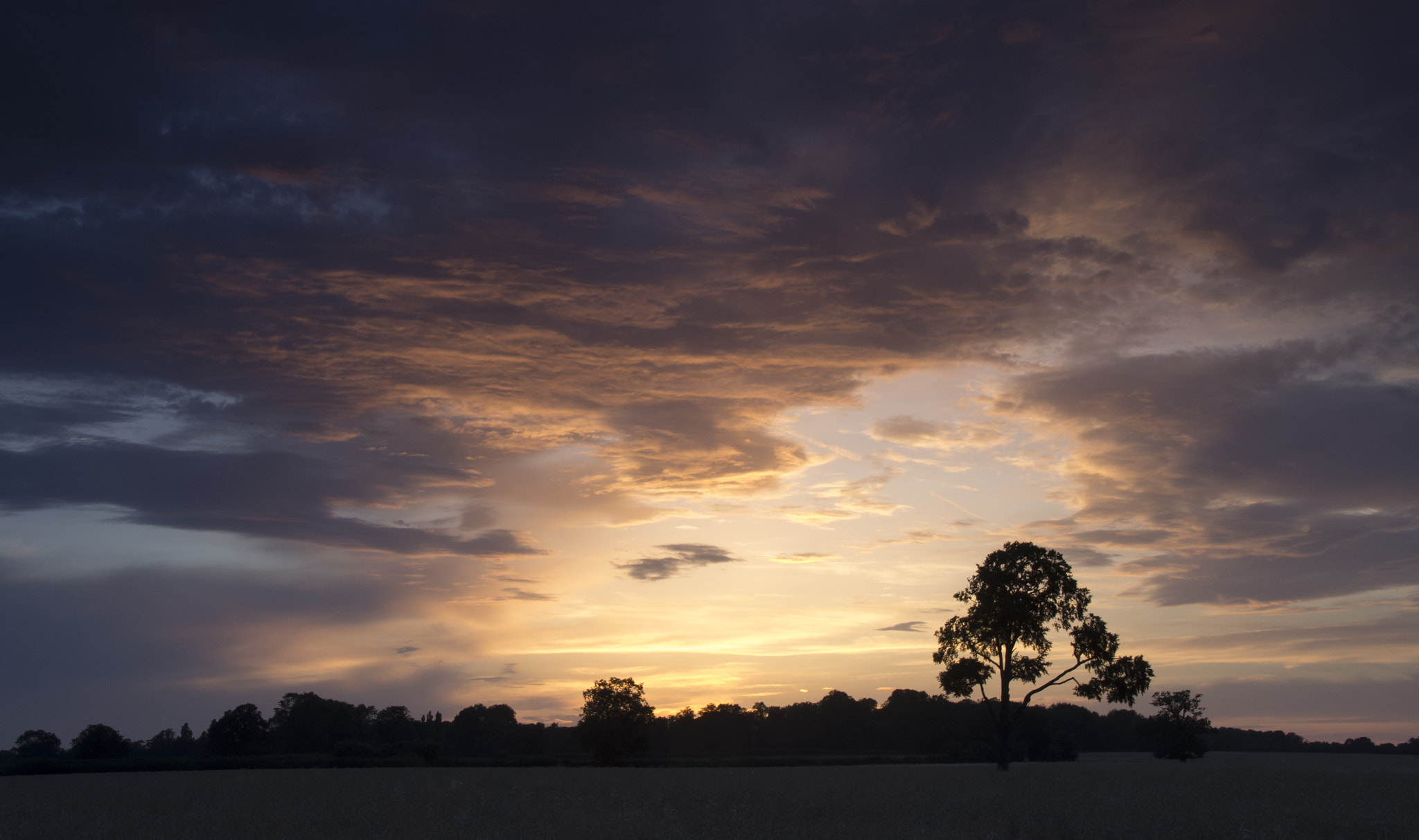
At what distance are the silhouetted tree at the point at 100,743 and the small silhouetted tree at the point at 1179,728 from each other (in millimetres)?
103971

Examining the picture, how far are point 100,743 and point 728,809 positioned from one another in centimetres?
8932

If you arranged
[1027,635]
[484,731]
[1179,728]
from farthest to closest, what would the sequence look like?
[484,731] → [1179,728] → [1027,635]

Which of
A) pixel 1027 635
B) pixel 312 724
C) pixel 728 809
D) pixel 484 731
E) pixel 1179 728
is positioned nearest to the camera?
pixel 728 809

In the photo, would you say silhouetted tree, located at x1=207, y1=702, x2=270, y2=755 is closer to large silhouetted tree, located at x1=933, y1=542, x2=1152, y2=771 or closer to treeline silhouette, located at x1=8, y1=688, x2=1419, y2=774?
treeline silhouette, located at x1=8, y1=688, x2=1419, y2=774

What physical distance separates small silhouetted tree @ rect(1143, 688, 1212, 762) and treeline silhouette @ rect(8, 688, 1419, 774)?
4.78m

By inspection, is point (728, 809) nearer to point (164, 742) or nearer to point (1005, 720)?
point (1005, 720)

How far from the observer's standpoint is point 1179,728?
7450 cm

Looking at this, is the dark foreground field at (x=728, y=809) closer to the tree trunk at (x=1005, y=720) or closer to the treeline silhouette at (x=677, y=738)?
the tree trunk at (x=1005, y=720)

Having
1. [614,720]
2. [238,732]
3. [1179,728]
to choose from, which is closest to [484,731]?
[238,732]

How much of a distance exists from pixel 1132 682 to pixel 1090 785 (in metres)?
18.9

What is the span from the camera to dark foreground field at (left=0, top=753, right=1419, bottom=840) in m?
16.4

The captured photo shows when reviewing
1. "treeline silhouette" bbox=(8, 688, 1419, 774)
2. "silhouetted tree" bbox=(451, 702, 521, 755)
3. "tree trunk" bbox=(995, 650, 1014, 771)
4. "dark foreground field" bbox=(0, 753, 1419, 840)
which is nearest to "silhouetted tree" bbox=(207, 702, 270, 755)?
"treeline silhouette" bbox=(8, 688, 1419, 774)

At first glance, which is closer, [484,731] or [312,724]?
[312,724]

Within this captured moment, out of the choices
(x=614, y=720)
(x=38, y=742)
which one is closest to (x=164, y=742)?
(x=38, y=742)
